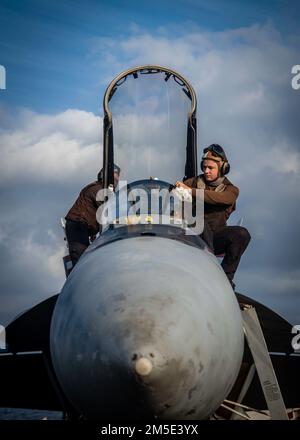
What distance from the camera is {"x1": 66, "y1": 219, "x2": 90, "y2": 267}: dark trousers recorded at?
7789 mm

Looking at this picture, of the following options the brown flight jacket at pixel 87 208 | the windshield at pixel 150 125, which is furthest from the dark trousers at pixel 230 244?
the brown flight jacket at pixel 87 208

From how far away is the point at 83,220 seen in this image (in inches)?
322

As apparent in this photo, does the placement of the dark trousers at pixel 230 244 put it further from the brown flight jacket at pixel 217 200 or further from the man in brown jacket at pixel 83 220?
the man in brown jacket at pixel 83 220

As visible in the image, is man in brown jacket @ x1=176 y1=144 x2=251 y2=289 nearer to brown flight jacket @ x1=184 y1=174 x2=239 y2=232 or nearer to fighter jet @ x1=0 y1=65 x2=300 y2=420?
brown flight jacket @ x1=184 y1=174 x2=239 y2=232

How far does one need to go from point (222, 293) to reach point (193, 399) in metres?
0.93

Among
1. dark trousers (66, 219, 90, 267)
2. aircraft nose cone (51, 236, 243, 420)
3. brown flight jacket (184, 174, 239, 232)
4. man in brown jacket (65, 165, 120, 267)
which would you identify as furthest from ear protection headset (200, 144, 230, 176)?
aircraft nose cone (51, 236, 243, 420)

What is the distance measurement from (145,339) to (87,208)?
180 inches

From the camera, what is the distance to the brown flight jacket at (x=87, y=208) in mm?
8156

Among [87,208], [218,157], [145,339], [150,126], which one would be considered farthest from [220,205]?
[145,339]

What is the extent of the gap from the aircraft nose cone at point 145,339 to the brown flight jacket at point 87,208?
11.1 feet

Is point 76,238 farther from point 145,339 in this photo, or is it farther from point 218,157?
point 145,339

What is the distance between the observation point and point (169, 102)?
791cm

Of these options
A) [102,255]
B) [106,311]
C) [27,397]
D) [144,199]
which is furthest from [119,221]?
[27,397]
